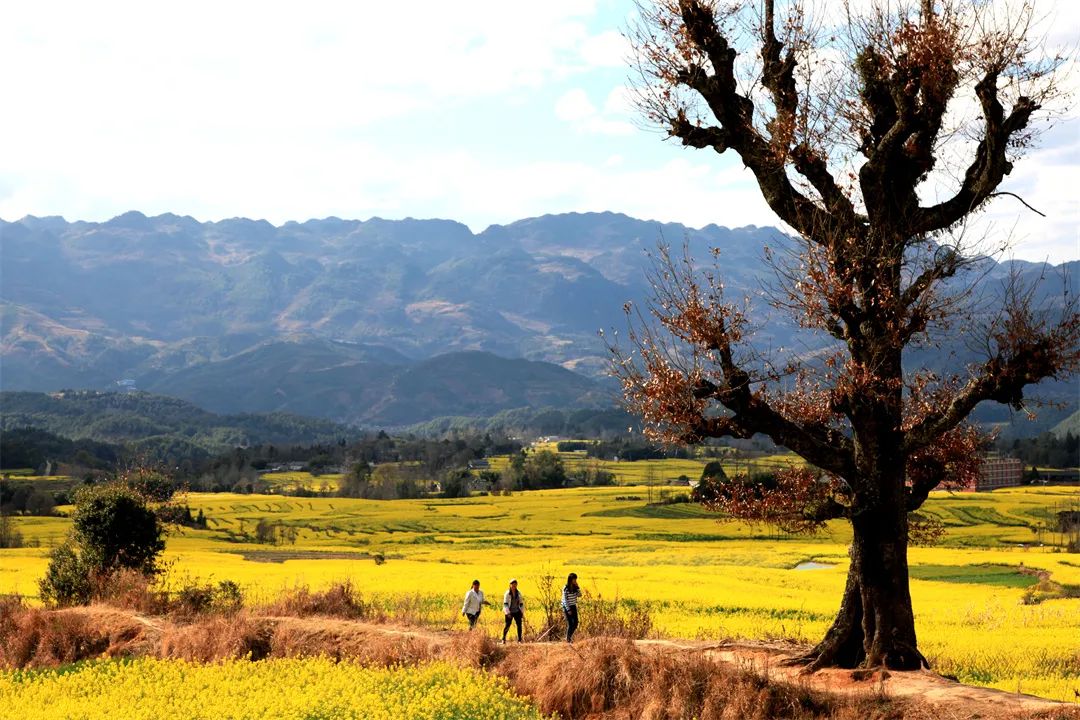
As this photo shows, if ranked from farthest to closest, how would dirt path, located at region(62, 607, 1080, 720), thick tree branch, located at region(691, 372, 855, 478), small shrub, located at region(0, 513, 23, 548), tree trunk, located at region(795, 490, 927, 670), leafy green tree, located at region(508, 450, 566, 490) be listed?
leafy green tree, located at region(508, 450, 566, 490) → small shrub, located at region(0, 513, 23, 548) → tree trunk, located at region(795, 490, 927, 670) → thick tree branch, located at region(691, 372, 855, 478) → dirt path, located at region(62, 607, 1080, 720)

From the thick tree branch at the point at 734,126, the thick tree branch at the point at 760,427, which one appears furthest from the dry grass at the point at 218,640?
the thick tree branch at the point at 734,126

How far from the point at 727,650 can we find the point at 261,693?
990 cm

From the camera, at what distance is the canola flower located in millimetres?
19594

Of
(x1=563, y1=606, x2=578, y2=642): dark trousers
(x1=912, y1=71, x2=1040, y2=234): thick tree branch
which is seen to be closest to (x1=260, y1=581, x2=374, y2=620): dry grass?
(x1=563, y1=606, x2=578, y2=642): dark trousers

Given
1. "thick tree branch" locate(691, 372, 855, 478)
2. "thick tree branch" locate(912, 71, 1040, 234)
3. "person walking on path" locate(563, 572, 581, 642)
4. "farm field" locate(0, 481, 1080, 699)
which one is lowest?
"farm field" locate(0, 481, 1080, 699)

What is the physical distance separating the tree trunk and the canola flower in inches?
250

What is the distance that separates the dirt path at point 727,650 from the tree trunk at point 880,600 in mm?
454

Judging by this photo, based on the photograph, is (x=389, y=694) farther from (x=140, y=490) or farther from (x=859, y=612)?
(x=140, y=490)

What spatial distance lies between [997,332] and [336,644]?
16881 millimetres

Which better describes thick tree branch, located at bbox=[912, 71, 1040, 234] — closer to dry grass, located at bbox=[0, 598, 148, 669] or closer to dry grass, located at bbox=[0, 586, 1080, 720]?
dry grass, located at bbox=[0, 586, 1080, 720]

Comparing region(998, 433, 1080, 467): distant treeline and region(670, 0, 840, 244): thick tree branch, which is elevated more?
region(670, 0, 840, 244): thick tree branch

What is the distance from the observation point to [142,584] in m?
31.2

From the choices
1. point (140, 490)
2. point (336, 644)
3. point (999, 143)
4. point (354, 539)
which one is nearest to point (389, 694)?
point (336, 644)

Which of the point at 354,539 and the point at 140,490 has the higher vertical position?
the point at 140,490
